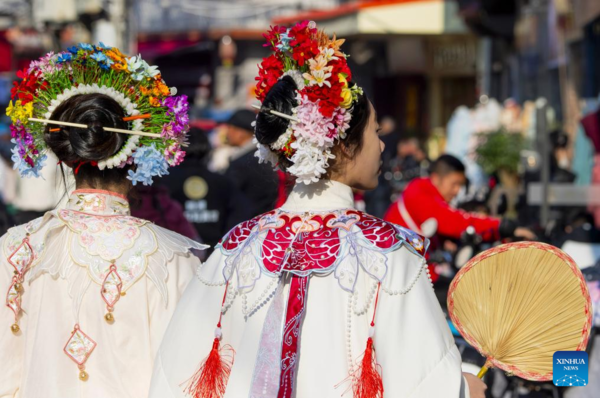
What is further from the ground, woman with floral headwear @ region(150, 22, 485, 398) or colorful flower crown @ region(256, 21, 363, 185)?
colorful flower crown @ region(256, 21, 363, 185)

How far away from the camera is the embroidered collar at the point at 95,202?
3129mm

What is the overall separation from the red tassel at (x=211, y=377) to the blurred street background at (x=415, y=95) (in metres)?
0.60

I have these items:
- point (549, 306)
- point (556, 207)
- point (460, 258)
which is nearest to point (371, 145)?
point (549, 306)

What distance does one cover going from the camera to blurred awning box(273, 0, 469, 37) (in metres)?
16.7

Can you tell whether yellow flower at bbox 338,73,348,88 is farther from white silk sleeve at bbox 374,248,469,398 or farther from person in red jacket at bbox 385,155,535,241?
person in red jacket at bbox 385,155,535,241

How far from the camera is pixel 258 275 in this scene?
2.66 metres

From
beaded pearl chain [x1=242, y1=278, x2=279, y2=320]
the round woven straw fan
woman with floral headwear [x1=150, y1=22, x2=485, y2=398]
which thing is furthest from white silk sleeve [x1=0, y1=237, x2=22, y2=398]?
the round woven straw fan

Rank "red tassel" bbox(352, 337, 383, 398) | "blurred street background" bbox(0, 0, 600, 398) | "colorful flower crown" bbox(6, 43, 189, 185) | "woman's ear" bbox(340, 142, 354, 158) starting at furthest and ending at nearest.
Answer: "blurred street background" bbox(0, 0, 600, 398), "colorful flower crown" bbox(6, 43, 189, 185), "woman's ear" bbox(340, 142, 354, 158), "red tassel" bbox(352, 337, 383, 398)

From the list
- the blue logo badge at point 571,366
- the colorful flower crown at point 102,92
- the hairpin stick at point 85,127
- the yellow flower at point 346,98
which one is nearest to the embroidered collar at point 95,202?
the colorful flower crown at point 102,92

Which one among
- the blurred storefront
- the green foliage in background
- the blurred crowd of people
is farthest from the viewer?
the blurred storefront

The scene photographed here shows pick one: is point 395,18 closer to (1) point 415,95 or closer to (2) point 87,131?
(1) point 415,95

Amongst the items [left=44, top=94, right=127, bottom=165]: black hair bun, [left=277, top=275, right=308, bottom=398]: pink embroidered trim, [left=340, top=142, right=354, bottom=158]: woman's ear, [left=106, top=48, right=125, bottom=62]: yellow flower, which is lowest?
[left=277, top=275, right=308, bottom=398]: pink embroidered trim

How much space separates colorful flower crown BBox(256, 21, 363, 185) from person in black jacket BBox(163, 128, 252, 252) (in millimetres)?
3069

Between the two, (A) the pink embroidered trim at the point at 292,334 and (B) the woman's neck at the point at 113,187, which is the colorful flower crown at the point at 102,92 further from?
(A) the pink embroidered trim at the point at 292,334
